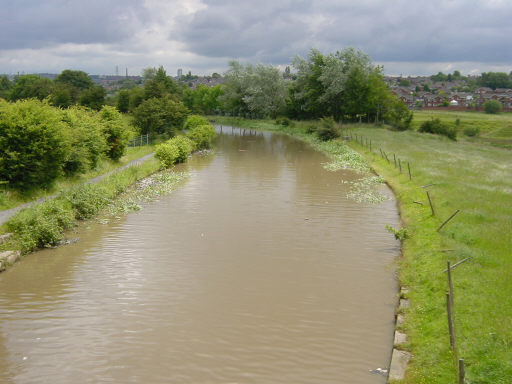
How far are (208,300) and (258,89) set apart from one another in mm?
66992

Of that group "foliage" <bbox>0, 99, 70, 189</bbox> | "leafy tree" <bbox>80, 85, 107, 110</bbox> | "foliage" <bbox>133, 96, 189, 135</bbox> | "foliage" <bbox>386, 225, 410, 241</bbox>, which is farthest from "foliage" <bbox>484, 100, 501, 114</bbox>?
"foliage" <bbox>0, 99, 70, 189</bbox>

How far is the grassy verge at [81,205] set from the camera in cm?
1492

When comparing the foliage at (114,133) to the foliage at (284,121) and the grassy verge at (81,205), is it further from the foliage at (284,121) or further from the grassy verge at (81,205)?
the foliage at (284,121)

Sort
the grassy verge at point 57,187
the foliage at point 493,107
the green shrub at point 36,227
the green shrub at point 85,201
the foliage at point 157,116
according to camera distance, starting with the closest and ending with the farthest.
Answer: the green shrub at point 36,227, the grassy verge at point 57,187, the green shrub at point 85,201, the foliage at point 157,116, the foliage at point 493,107

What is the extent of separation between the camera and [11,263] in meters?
13.8

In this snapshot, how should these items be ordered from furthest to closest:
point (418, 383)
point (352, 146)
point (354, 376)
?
1. point (352, 146)
2. point (354, 376)
3. point (418, 383)

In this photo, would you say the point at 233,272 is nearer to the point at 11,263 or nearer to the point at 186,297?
the point at 186,297

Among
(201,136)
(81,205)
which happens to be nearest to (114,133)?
(81,205)

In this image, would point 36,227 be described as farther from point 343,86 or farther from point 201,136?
point 343,86

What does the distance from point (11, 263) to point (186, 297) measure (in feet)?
20.1

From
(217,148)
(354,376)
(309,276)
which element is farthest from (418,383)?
(217,148)

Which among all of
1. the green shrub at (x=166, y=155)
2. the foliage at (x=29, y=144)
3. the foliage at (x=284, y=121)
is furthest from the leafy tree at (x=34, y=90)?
the foliage at (x=29, y=144)

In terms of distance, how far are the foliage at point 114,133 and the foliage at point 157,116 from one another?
12426mm

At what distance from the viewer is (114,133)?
29.8 m
